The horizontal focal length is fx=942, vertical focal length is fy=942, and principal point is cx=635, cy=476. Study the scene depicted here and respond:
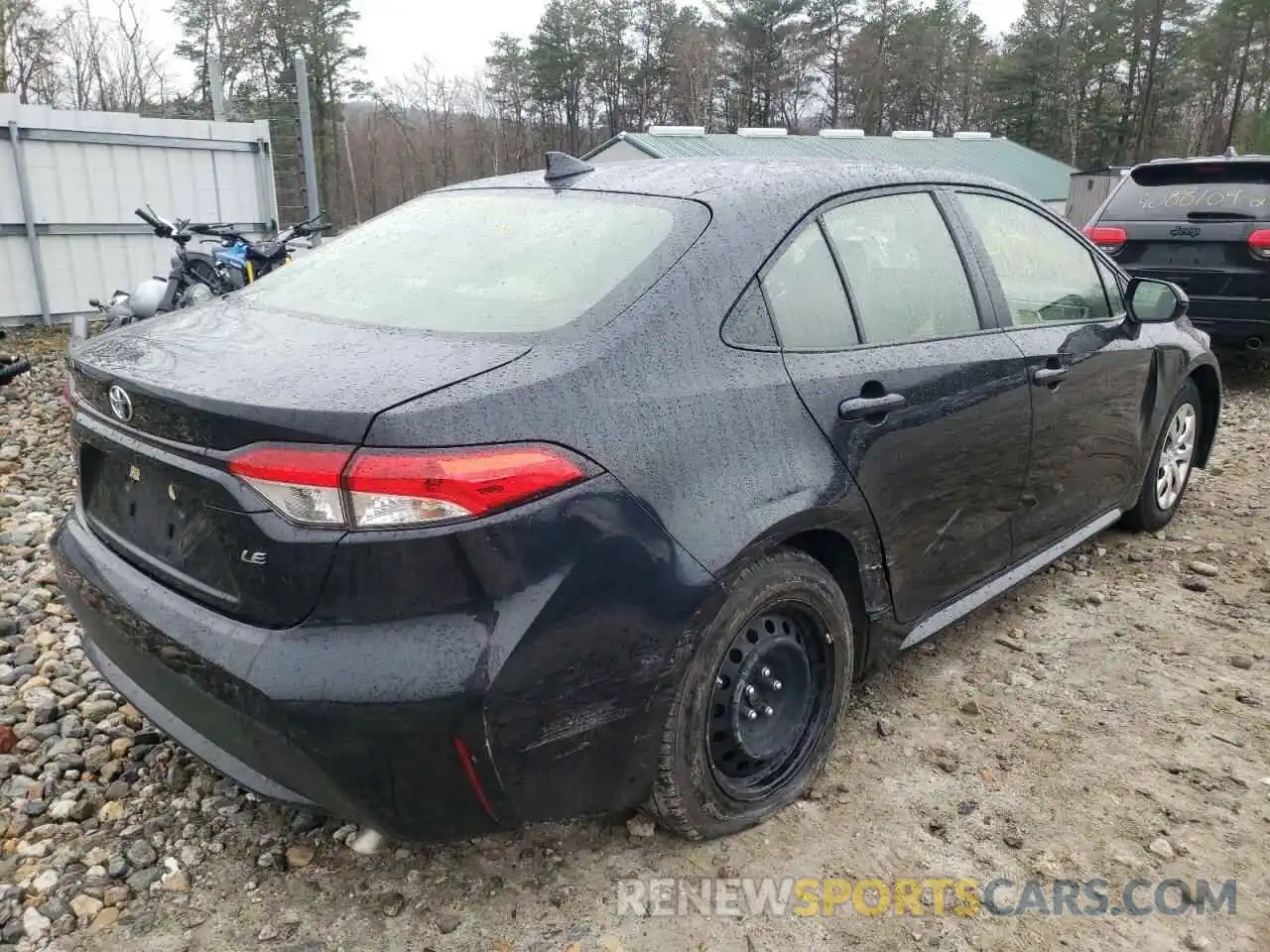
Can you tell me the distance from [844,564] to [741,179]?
41.6 inches

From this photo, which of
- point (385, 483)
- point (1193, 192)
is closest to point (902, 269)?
point (385, 483)

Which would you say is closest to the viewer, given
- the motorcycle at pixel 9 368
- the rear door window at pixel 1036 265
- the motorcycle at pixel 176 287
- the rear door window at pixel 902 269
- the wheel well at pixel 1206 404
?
the rear door window at pixel 902 269

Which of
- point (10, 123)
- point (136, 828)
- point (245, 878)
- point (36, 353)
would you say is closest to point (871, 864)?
point (245, 878)

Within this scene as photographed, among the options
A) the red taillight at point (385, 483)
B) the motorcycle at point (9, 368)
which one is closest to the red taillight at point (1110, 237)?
the red taillight at point (385, 483)

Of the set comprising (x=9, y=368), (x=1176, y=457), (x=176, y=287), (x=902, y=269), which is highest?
(x=902, y=269)

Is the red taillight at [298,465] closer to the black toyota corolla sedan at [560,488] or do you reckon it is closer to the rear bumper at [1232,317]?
the black toyota corolla sedan at [560,488]

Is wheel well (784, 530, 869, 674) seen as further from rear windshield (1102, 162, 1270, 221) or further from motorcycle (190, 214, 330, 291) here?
Result: motorcycle (190, 214, 330, 291)

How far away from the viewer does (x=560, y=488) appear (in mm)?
1792

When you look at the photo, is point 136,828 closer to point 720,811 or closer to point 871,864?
point 720,811

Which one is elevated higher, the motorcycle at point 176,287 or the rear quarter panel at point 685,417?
the rear quarter panel at point 685,417

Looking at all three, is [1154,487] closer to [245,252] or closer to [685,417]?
[685,417]

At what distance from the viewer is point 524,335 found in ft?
6.59

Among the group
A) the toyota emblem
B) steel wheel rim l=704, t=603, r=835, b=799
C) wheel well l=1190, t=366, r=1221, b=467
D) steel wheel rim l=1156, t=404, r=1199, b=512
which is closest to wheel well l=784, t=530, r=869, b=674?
steel wheel rim l=704, t=603, r=835, b=799

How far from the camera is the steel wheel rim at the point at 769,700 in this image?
88.5 inches
